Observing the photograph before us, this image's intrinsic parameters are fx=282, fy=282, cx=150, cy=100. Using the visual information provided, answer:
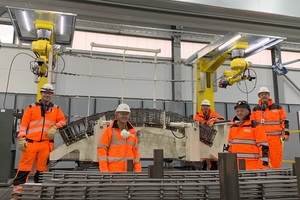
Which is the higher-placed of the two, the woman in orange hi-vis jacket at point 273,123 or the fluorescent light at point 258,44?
the fluorescent light at point 258,44

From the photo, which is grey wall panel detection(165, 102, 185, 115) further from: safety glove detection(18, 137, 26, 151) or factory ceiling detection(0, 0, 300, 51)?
factory ceiling detection(0, 0, 300, 51)

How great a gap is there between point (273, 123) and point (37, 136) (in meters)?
3.79

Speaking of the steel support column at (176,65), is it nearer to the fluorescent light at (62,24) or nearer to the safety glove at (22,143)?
the fluorescent light at (62,24)

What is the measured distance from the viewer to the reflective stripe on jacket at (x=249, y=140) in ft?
11.2

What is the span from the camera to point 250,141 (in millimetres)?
3463

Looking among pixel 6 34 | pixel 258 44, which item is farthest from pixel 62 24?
pixel 6 34

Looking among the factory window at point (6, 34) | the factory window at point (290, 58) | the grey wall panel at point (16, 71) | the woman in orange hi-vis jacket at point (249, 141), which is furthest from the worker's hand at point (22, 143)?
the factory window at point (290, 58)

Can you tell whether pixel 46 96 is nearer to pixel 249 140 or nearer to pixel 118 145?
pixel 118 145

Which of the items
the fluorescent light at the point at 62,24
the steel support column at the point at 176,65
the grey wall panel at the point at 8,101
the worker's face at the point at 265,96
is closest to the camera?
the fluorescent light at the point at 62,24

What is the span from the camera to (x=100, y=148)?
3.14m

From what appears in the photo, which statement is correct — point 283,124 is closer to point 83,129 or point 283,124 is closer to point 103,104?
point 83,129

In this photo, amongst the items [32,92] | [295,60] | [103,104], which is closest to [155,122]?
[103,104]

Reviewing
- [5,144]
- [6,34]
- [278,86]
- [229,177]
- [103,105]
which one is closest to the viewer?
[229,177]

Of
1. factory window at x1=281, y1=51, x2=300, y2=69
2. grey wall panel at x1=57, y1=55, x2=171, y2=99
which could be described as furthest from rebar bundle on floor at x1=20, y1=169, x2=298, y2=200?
factory window at x1=281, y1=51, x2=300, y2=69
